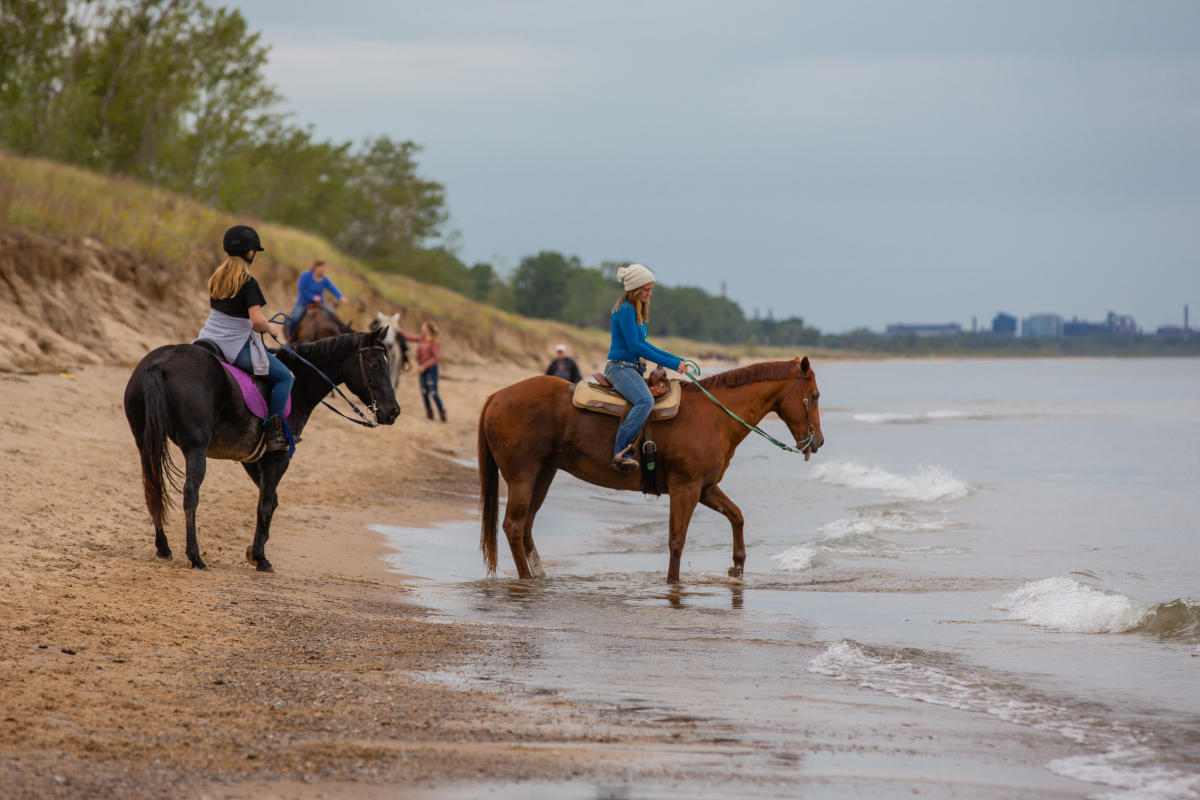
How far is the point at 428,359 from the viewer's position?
24.1 meters

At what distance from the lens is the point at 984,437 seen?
34281 millimetres

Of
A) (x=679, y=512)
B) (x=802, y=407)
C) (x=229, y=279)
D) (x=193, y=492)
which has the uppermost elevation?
(x=229, y=279)

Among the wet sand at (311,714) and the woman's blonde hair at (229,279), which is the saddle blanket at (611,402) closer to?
the wet sand at (311,714)

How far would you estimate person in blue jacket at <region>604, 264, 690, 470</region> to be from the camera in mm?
9539

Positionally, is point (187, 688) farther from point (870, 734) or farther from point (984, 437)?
point (984, 437)

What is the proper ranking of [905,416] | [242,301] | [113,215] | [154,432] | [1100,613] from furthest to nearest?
[905,416] < [113,215] < [1100,613] < [242,301] < [154,432]

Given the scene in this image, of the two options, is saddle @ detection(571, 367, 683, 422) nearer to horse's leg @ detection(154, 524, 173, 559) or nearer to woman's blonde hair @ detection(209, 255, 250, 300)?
woman's blonde hair @ detection(209, 255, 250, 300)

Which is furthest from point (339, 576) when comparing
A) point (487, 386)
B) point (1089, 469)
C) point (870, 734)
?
point (487, 386)

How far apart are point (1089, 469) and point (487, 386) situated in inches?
752

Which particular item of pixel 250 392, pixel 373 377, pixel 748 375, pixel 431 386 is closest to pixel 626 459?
pixel 748 375

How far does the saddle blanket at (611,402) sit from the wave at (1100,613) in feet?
10.6

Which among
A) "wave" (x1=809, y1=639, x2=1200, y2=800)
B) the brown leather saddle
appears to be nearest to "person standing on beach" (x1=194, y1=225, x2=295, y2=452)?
the brown leather saddle

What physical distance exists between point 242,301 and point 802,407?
505 centimetres

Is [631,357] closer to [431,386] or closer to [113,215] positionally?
[431,386]
